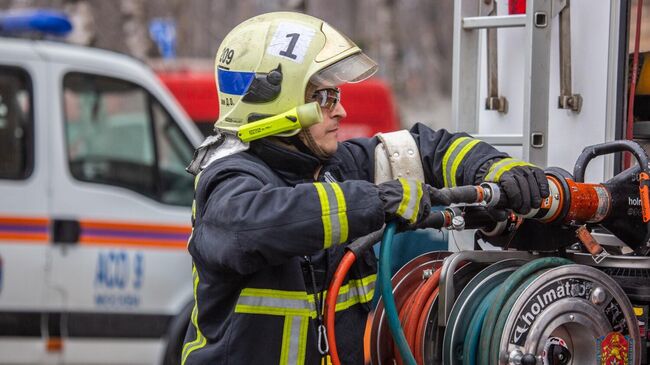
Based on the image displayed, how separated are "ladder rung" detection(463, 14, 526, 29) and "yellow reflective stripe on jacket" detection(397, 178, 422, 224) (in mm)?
1011

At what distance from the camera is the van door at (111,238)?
6.72 m

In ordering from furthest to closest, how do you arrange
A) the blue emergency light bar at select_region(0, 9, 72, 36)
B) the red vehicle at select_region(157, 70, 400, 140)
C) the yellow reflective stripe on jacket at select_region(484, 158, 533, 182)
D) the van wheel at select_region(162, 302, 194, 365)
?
the red vehicle at select_region(157, 70, 400, 140)
the blue emergency light bar at select_region(0, 9, 72, 36)
the van wheel at select_region(162, 302, 194, 365)
the yellow reflective stripe on jacket at select_region(484, 158, 533, 182)

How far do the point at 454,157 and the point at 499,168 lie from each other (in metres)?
0.23

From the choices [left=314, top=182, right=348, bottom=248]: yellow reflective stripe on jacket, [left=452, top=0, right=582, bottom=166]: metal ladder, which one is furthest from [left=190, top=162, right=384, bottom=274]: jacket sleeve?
[left=452, top=0, right=582, bottom=166]: metal ladder

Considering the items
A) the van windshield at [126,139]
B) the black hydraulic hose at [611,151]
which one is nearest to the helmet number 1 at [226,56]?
the black hydraulic hose at [611,151]

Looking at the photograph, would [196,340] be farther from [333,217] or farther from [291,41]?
[291,41]

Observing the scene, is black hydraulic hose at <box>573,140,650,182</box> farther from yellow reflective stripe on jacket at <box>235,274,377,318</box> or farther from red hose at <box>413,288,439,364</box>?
yellow reflective stripe on jacket at <box>235,274,377,318</box>

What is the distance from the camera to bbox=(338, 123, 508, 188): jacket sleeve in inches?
131

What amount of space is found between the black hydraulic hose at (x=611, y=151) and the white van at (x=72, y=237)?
3752 mm

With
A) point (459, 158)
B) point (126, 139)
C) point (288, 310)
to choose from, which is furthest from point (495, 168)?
point (126, 139)

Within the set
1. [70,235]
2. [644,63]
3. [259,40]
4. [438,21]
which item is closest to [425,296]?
[259,40]

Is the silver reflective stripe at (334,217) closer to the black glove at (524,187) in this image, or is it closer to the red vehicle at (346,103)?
the black glove at (524,187)

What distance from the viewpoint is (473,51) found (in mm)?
3908

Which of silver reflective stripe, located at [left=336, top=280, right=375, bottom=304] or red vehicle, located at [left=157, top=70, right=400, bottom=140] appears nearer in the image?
silver reflective stripe, located at [left=336, top=280, right=375, bottom=304]
